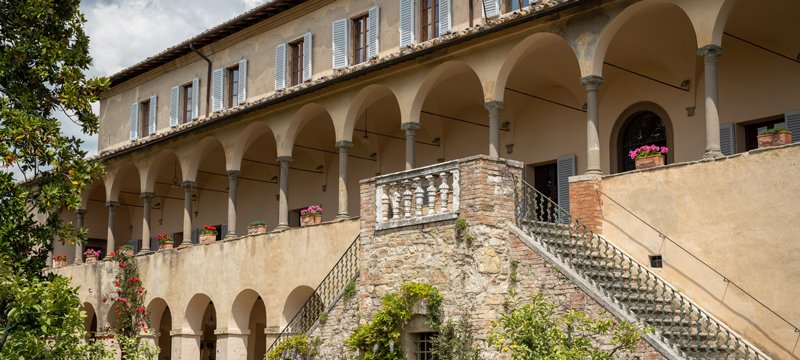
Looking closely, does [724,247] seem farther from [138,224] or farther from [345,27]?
[138,224]

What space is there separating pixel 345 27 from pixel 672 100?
810cm

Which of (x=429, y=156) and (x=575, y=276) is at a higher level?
(x=429, y=156)

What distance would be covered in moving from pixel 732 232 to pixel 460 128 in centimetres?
995

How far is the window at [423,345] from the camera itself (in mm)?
14383

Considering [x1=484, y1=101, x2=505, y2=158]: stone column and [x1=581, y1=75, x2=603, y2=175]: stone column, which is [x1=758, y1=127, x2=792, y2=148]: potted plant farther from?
[x1=484, y1=101, x2=505, y2=158]: stone column

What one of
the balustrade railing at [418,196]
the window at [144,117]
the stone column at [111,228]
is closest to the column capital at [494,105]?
the balustrade railing at [418,196]

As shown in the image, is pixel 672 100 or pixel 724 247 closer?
pixel 724 247

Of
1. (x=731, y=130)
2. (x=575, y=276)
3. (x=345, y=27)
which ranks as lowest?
(x=575, y=276)

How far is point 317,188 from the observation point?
27547 mm

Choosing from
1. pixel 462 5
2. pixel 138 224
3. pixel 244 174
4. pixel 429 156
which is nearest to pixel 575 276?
pixel 462 5

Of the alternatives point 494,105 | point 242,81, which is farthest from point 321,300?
point 242,81

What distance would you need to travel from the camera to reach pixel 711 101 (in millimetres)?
14930

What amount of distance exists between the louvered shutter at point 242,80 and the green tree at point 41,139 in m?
13.0

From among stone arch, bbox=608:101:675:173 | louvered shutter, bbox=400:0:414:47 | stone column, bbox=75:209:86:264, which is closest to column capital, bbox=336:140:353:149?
louvered shutter, bbox=400:0:414:47
